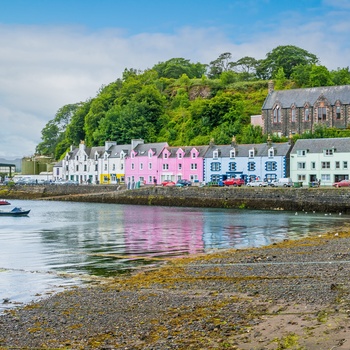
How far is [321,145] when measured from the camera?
6544 cm

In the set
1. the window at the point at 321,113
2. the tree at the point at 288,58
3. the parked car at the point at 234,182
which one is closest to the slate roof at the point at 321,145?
the parked car at the point at 234,182

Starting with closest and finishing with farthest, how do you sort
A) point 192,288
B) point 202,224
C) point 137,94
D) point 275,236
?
point 192,288, point 275,236, point 202,224, point 137,94

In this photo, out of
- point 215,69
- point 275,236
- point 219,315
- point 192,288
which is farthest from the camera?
point 215,69

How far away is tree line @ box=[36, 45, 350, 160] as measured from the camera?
88688mm

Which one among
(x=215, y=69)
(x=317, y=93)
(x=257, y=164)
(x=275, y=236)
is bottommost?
(x=275, y=236)

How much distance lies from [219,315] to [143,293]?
3770 millimetres

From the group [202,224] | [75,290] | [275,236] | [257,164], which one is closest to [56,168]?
[257,164]

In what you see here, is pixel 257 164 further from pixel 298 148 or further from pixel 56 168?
pixel 56 168

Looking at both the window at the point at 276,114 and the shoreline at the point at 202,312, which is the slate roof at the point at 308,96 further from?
the shoreline at the point at 202,312

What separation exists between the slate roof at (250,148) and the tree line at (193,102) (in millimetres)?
5424

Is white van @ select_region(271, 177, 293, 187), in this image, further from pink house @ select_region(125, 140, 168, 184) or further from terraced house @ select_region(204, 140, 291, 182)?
pink house @ select_region(125, 140, 168, 184)

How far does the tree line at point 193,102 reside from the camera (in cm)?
8869

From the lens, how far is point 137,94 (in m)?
102

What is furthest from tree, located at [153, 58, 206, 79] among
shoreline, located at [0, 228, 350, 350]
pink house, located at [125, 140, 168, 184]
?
shoreline, located at [0, 228, 350, 350]
